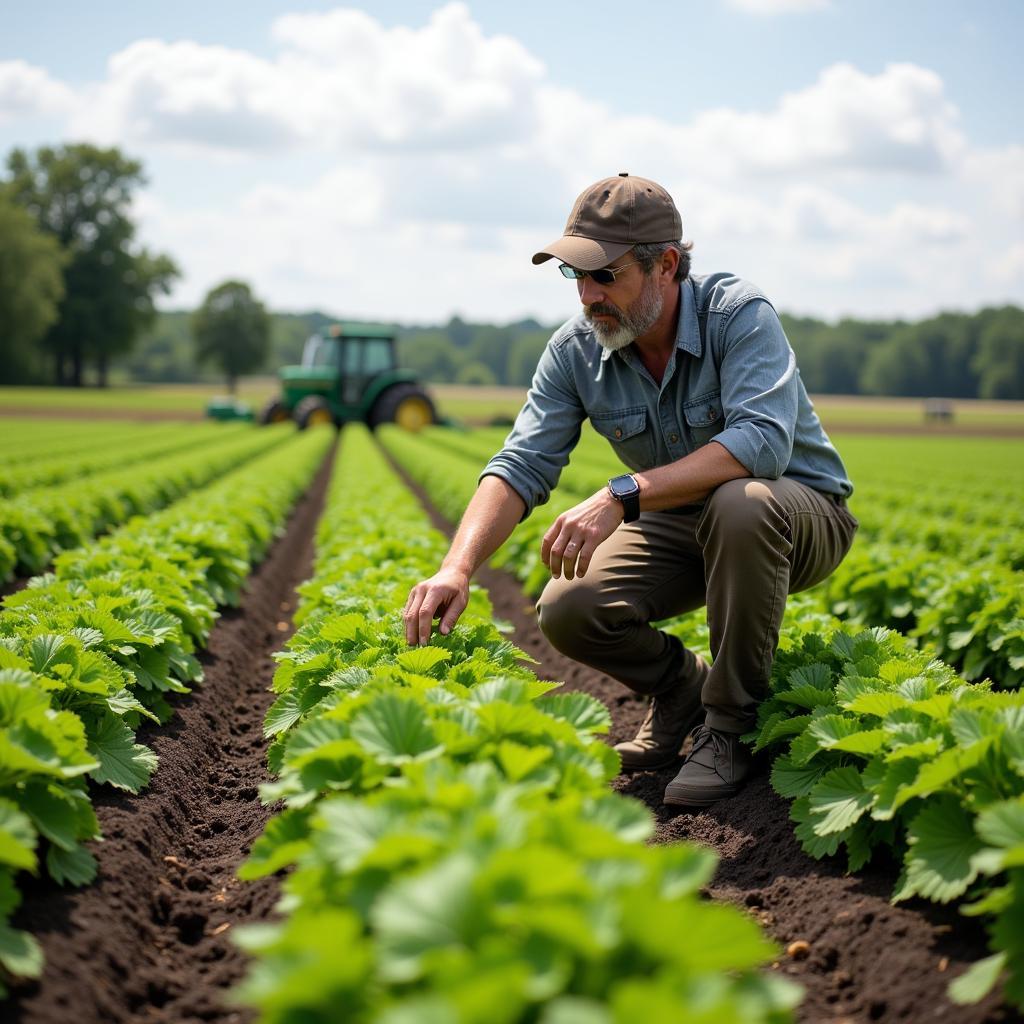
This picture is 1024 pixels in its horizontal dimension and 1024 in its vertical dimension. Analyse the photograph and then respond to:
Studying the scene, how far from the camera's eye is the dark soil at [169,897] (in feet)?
8.26

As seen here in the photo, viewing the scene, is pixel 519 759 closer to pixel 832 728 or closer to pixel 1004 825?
pixel 1004 825

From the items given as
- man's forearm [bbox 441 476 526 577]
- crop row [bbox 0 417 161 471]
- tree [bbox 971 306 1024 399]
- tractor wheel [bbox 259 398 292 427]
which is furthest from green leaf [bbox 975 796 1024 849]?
tree [bbox 971 306 1024 399]

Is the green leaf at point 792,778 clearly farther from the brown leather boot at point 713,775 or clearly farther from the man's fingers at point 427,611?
the man's fingers at point 427,611

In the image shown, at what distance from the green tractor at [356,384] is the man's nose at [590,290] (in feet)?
79.4

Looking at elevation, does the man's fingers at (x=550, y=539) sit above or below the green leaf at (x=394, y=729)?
above

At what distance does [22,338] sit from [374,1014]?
214 feet

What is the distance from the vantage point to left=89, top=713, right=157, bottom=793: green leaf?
3.57 m

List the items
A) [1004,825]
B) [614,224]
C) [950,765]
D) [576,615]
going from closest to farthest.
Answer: [1004,825], [950,765], [614,224], [576,615]

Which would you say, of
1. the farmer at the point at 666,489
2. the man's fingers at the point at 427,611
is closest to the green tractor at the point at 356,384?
the farmer at the point at 666,489

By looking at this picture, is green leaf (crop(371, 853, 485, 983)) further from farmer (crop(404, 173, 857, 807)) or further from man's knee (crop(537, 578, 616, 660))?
man's knee (crop(537, 578, 616, 660))

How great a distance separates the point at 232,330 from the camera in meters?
87.7

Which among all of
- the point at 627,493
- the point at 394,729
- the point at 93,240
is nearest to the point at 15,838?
the point at 394,729

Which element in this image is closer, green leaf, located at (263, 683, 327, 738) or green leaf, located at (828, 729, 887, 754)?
green leaf, located at (828, 729, 887, 754)

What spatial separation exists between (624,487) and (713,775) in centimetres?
121
